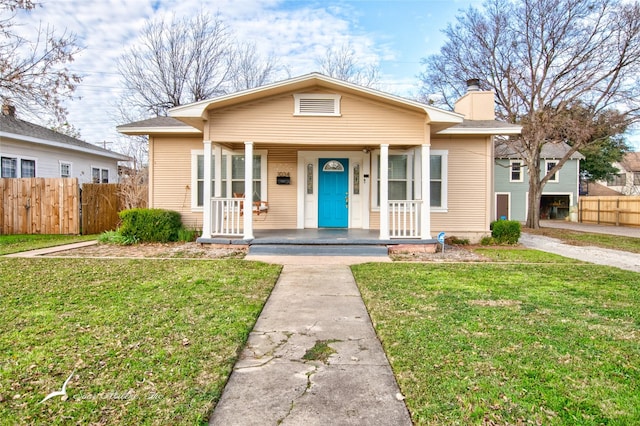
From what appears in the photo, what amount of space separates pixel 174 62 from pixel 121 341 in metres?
22.0

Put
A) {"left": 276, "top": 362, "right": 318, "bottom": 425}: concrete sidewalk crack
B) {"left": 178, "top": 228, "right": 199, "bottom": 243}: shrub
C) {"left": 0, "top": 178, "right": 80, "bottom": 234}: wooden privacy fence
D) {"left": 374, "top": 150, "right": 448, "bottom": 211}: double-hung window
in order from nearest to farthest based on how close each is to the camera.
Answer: {"left": 276, "top": 362, "right": 318, "bottom": 425}: concrete sidewalk crack, {"left": 178, "top": 228, "right": 199, "bottom": 243}: shrub, {"left": 374, "top": 150, "right": 448, "bottom": 211}: double-hung window, {"left": 0, "top": 178, "right": 80, "bottom": 234}: wooden privacy fence

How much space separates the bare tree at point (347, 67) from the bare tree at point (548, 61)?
729 cm

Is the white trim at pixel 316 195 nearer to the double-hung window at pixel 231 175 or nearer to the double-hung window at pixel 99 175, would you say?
the double-hung window at pixel 231 175

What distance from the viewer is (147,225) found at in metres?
10.1

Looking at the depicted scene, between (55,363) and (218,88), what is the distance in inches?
883

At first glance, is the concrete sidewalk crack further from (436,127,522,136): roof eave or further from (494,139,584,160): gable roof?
(494,139,584,160): gable roof

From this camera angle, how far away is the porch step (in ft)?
28.6

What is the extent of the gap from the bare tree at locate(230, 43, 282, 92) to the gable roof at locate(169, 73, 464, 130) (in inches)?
617

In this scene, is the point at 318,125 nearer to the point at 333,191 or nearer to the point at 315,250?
the point at 333,191

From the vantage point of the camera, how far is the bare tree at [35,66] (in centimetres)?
930

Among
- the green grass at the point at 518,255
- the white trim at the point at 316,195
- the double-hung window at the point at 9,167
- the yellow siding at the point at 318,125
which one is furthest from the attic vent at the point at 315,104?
the double-hung window at the point at 9,167

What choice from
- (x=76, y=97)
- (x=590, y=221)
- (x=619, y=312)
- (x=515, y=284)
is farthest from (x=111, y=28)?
(x=590, y=221)

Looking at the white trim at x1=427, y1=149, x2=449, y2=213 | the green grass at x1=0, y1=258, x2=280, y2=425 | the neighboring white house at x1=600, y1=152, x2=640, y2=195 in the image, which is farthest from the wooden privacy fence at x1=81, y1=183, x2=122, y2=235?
the neighboring white house at x1=600, y1=152, x2=640, y2=195

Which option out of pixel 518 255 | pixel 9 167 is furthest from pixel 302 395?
pixel 9 167
